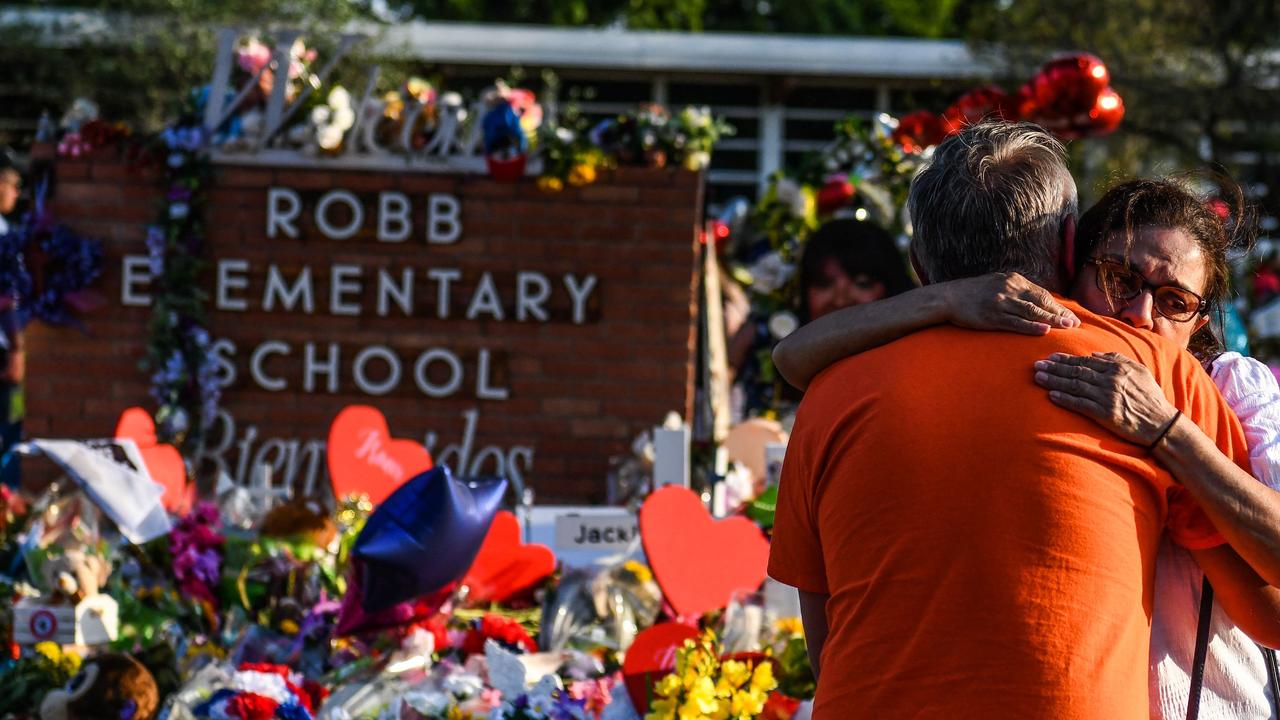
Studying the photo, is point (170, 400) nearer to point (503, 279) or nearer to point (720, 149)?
point (503, 279)

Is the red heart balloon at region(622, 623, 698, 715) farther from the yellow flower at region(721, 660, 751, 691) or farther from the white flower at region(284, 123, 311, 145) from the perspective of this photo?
the white flower at region(284, 123, 311, 145)

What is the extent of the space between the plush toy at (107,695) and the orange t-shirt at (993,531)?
1.90 m

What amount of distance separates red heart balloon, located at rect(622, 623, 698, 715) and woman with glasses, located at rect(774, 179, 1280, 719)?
107 cm

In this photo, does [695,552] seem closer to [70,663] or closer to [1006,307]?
[70,663]

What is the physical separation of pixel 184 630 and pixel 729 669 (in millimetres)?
1694

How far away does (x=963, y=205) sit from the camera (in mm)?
1504

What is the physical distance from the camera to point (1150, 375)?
1.45m

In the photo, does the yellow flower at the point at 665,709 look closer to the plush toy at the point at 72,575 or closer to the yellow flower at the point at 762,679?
the yellow flower at the point at 762,679

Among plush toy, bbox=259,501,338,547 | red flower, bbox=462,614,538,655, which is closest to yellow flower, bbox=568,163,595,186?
plush toy, bbox=259,501,338,547

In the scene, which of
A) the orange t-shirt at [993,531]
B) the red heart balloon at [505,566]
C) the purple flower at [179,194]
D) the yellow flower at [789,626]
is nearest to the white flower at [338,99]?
the purple flower at [179,194]

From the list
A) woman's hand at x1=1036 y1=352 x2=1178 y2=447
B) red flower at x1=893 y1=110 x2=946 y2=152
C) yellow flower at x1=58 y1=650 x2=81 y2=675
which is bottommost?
yellow flower at x1=58 y1=650 x2=81 y2=675

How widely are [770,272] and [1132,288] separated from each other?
187 inches

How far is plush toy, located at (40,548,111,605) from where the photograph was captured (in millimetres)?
3398

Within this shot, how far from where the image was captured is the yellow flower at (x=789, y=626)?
2928 millimetres
